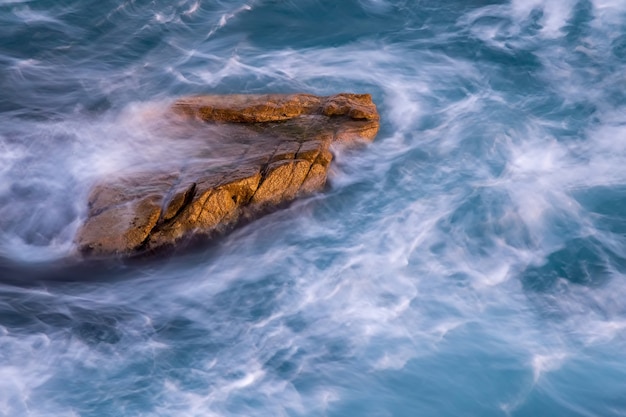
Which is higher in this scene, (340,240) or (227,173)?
(227,173)

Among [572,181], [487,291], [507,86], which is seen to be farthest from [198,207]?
[507,86]

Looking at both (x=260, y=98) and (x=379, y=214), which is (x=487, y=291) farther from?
(x=260, y=98)

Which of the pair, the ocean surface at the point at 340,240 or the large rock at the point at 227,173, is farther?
the large rock at the point at 227,173

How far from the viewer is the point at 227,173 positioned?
9867 mm

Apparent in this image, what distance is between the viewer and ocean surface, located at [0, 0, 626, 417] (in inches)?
330

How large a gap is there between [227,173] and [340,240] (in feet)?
5.58

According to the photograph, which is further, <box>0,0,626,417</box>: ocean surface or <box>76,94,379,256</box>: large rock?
<box>76,94,379,256</box>: large rock

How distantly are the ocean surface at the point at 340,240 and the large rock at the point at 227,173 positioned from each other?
0.89ft

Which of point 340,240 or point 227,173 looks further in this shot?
point 340,240

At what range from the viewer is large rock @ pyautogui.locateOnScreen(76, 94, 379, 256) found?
933 centimetres

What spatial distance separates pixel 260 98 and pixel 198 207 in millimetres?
2576

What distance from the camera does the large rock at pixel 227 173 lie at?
9328mm

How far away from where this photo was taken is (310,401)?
8211 millimetres

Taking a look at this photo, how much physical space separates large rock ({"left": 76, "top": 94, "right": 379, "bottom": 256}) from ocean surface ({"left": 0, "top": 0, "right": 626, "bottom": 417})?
271 millimetres
